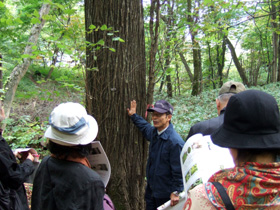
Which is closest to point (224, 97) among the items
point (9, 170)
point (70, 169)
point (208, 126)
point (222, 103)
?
point (222, 103)

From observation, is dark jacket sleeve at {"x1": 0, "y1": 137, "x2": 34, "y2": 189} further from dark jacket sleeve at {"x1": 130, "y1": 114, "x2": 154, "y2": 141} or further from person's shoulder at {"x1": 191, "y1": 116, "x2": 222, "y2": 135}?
person's shoulder at {"x1": 191, "y1": 116, "x2": 222, "y2": 135}

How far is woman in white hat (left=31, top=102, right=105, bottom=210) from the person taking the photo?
Result: 56.2 inches

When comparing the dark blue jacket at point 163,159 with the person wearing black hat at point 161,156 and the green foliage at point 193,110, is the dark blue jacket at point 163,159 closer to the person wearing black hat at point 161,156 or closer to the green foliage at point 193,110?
the person wearing black hat at point 161,156

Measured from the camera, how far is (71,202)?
1.41 meters

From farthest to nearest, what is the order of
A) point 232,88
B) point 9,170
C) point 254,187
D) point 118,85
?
point 118,85 < point 232,88 < point 9,170 < point 254,187

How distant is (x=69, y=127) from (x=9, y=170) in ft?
3.83

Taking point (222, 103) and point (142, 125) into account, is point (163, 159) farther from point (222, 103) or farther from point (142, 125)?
point (222, 103)

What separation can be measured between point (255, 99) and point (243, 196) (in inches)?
17.2

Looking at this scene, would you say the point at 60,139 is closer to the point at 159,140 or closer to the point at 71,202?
the point at 71,202

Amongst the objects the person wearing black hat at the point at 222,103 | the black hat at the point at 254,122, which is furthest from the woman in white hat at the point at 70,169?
the person wearing black hat at the point at 222,103

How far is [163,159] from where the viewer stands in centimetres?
274

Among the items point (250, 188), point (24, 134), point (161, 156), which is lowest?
point (24, 134)

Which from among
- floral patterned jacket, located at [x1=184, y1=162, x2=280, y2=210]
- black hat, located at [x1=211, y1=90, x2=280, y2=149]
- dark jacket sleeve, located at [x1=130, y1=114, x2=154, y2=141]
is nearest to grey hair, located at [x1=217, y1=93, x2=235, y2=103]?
dark jacket sleeve, located at [x1=130, y1=114, x2=154, y2=141]

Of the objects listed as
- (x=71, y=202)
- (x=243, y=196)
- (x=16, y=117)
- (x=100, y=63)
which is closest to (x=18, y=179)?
(x=71, y=202)
